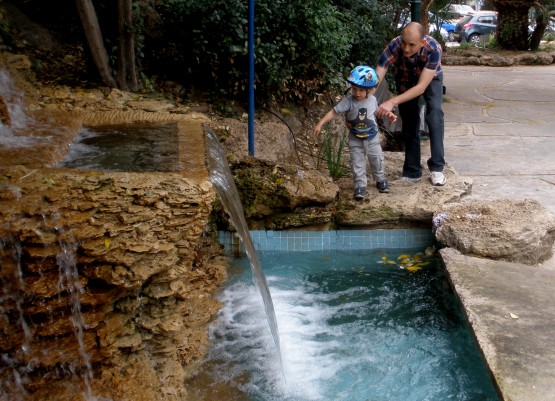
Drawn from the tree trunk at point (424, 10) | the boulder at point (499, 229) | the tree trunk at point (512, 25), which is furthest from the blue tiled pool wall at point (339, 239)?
the tree trunk at point (512, 25)

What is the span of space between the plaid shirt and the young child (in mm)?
377

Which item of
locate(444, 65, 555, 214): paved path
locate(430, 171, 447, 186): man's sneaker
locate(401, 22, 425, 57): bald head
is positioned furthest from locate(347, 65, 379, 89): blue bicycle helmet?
locate(444, 65, 555, 214): paved path

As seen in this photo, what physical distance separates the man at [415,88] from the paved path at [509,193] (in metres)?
0.56

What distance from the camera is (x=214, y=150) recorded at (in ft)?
14.0

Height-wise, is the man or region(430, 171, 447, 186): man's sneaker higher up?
the man

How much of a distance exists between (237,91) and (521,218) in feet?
10.4

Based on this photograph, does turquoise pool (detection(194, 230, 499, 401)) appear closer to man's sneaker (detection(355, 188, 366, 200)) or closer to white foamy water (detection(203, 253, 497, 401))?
white foamy water (detection(203, 253, 497, 401))

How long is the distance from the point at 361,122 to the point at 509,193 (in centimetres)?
161

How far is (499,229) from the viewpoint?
4.59 metres

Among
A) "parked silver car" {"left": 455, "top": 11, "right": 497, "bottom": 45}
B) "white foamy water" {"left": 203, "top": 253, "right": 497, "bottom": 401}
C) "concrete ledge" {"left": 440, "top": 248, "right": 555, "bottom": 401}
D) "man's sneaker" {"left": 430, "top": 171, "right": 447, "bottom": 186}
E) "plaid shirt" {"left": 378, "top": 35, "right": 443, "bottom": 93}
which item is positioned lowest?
"white foamy water" {"left": 203, "top": 253, "right": 497, "bottom": 401}

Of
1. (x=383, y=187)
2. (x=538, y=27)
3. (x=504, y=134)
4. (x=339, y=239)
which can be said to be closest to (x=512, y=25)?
Answer: (x=538, y=27)

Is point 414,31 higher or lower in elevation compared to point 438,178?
higher

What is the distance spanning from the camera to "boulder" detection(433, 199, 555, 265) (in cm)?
453

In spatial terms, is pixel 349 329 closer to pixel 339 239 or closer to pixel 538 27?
pixel 339 239
